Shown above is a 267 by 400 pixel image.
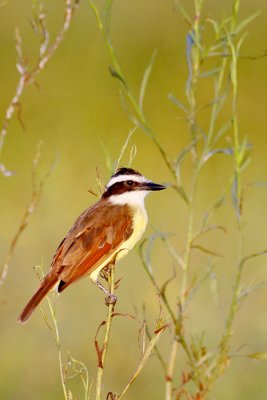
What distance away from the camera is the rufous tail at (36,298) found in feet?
13.4

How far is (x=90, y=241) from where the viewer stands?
179 inches

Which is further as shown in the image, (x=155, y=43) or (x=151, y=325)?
(x=155, y=43)

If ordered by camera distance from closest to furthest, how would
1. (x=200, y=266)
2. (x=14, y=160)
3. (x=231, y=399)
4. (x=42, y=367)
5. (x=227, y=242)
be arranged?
(x=231, y=399)
(x=42, y=367)
(x=200, y=266)
(x=227, y=242)
(x=14, y=160)

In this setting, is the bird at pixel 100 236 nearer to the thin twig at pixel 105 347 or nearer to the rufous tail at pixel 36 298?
the rufous tail at pixel 36 298

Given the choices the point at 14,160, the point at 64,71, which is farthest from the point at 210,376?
the point at 64,71

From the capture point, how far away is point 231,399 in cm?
521

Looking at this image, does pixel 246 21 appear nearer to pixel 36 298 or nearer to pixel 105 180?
pixel 36 298

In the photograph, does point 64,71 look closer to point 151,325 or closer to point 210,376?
point 151,325

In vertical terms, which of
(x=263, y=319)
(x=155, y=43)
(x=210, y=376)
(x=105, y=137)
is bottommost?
(x=210, y=376)

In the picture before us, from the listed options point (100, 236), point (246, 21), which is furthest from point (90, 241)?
point (246, 21)

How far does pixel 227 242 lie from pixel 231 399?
2249 mm

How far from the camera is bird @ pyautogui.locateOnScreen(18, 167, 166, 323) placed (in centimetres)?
436

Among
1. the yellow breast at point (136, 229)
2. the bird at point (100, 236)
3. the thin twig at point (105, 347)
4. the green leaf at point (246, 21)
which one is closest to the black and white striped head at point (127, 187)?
the bird at point (100, 236)

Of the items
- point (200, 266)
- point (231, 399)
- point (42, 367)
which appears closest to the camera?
point (231, 399)
